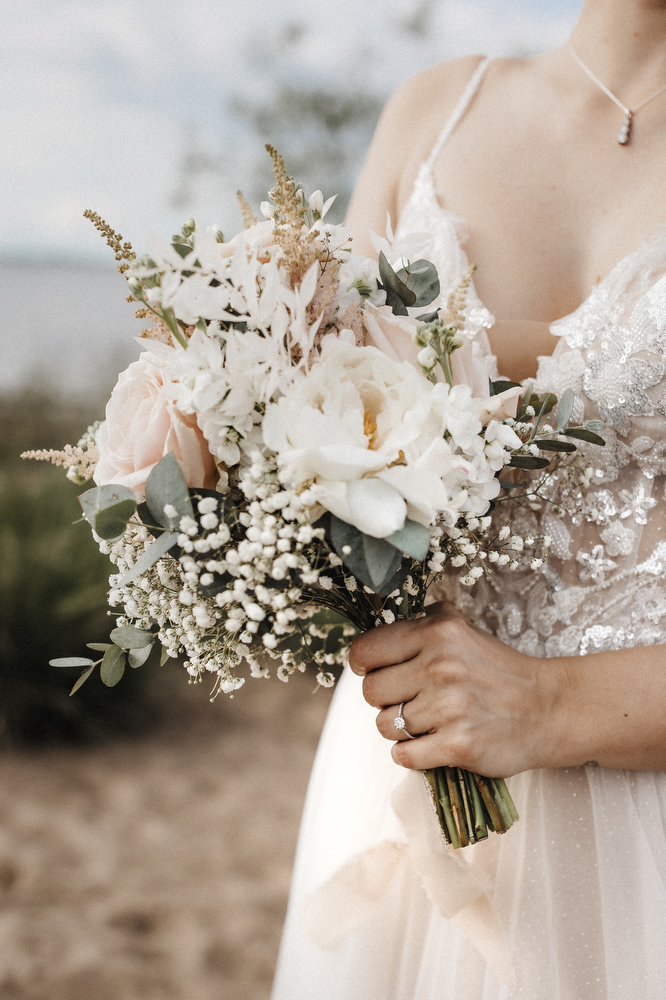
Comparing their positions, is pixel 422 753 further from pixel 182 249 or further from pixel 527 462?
pixel 182 249

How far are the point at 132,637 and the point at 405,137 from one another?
3.86 ft

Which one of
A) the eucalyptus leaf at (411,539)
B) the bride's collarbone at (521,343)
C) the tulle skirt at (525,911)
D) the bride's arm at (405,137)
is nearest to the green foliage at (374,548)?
the eucalyptus leaf at (411,539)

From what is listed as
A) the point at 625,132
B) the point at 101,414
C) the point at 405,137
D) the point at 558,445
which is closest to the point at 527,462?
the point at 558,445

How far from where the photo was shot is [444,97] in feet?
5.22

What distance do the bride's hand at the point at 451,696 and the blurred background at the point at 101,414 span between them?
268 centimetres

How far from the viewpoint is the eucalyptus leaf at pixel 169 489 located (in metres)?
0.81

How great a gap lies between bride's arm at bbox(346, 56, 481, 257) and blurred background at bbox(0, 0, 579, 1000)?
1.97 m

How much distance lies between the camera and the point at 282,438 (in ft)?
2.59

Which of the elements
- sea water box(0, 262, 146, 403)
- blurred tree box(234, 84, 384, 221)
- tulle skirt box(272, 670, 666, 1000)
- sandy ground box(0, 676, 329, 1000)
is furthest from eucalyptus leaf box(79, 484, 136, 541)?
Result: blurred tree box(234, 84, 384, 221)

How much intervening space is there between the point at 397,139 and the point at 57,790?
367 centimetres

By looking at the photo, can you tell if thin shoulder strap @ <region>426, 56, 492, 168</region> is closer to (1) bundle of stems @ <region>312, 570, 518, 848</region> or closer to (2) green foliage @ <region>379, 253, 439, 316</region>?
(2) green foliage @ <region>379, 253, 439, 316</region>

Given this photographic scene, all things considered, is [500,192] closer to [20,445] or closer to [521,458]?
[521,458]

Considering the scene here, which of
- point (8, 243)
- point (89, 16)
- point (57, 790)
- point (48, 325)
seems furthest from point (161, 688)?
point (89, 16)

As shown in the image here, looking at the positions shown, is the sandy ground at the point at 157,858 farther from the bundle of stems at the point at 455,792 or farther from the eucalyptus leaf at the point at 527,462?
the eucalyptus leaf at the point at 527,462
